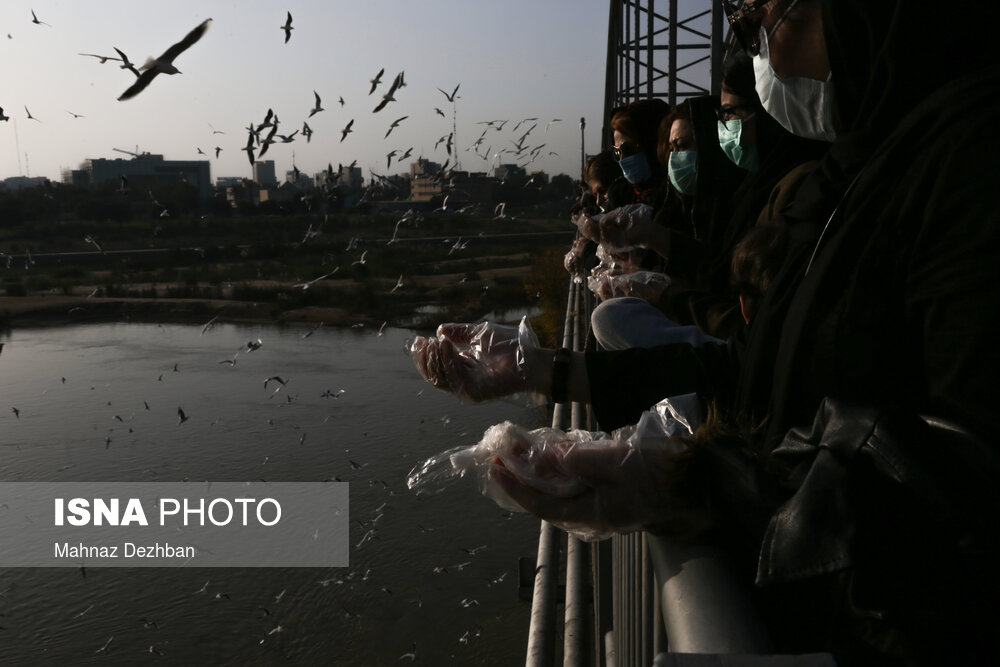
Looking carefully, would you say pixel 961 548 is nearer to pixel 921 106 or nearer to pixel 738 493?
pixel 738 493

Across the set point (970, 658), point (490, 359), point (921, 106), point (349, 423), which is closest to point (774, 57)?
point (921, 106)

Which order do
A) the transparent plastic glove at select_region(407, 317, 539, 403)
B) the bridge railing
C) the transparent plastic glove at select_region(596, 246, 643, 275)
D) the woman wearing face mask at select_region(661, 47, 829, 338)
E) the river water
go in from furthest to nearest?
1. the river water
2. the transparent plastic glove at select_region(596, 246, 643, 275)
3. the woman wearing face mask at select_region(661, 47, 829, 338)
4. the transparent plastic glove at select_region(407, 317, 539, 403)
5. the bridge railing

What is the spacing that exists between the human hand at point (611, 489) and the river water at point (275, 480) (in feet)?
16.2

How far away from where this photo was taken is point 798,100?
153 centimetres

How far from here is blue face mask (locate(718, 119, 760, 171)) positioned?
2.58 m

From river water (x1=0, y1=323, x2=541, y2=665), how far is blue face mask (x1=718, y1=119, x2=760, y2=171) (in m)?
3.80

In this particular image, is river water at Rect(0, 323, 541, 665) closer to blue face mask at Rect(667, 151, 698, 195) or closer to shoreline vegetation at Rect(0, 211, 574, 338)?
blue face mask at Rect(667, 151, 698, 195)

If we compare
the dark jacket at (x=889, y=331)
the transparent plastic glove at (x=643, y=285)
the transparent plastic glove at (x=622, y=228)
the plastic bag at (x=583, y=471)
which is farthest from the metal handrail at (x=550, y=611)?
the plastic bag at (x=583, y=471)

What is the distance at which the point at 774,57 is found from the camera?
60.6 inches

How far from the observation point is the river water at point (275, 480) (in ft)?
35.2

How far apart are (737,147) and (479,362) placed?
4.46ft

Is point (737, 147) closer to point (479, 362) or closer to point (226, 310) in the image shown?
point (479, 362)

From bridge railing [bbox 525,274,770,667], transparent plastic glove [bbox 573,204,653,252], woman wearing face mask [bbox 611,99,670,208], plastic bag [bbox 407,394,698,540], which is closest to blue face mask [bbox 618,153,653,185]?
woman wearing face mask [bbox 611,99,670,208]

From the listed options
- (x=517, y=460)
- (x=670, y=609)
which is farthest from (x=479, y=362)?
(x=670, y=609)
